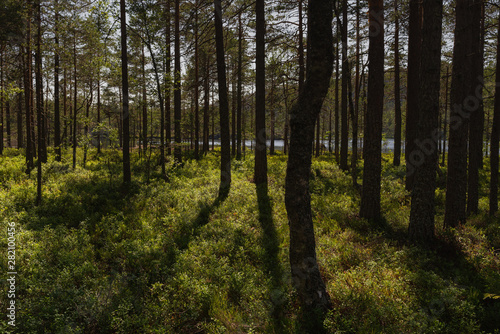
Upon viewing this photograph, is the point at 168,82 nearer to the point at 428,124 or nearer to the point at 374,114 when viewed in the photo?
the point at 374,114

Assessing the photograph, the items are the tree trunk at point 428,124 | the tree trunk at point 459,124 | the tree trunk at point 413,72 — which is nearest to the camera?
the tree trunk at point 428,124

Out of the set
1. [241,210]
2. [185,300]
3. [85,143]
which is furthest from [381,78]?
[85,143]

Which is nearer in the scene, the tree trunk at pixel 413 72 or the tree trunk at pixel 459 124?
the tree trunk at pixel 459 124

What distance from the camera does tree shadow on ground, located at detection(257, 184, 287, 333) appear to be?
14.1 ft

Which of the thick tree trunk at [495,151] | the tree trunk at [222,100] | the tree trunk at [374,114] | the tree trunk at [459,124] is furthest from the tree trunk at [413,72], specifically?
the tree trunk at [222,100]

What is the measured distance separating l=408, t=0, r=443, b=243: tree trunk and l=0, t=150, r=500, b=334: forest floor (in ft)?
2.31

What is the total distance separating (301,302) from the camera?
14.3 ft

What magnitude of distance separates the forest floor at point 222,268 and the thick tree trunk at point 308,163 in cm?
36

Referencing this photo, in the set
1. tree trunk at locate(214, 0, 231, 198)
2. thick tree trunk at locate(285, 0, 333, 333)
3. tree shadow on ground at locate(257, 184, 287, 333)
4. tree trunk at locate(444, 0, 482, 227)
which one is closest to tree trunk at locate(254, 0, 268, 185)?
tree trunk at locate(214, 0, 231, 198)

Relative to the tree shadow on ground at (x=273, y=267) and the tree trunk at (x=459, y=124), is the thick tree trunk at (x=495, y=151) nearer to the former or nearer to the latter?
the tree trunk at (x=459, y=124)

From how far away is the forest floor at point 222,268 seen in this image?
13.8 feet

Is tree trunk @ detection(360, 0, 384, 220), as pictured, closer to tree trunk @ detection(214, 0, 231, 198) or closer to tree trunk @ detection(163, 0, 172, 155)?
tree trunk @ detection(214, 0, 231, 198)

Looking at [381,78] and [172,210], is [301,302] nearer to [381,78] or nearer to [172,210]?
[172,210]

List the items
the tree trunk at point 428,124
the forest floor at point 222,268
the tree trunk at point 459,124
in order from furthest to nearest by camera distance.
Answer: the tree trunk at point 459,124 < the tree trunk at point 428,124 < the forest floor at point 222,268
